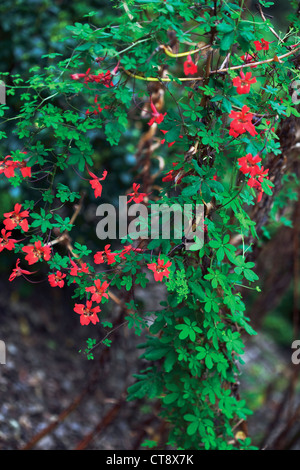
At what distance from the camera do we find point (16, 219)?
1.18 metres

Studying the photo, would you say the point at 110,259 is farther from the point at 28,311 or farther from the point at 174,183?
the point at 28,311

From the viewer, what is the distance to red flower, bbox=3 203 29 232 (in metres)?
1.15

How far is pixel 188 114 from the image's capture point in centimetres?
118

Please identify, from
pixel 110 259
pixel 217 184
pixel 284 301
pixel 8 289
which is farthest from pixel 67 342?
pixel 284 301

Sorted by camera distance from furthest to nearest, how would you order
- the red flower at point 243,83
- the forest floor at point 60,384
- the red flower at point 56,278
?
1. the forest floor at point 60,384
2. the red flower at point 56,278
3. the red flower at point 243,83

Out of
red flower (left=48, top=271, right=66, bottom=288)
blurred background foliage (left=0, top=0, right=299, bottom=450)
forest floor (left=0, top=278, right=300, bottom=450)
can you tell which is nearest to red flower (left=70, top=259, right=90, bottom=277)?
red flower (left=48, top=271, right=66, bottom=288)

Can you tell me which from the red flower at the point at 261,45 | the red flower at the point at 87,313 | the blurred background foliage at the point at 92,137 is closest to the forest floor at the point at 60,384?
the blurred background foliage at the point at 92,137

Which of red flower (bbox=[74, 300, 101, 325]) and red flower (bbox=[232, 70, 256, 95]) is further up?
red flower (bbox=[232, 70, 256, 95])

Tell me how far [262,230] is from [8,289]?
6.33ft

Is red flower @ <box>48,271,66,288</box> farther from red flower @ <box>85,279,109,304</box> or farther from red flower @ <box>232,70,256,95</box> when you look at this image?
red flower @ <box>232,70,256,95</box>

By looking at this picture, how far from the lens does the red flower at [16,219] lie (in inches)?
45.4

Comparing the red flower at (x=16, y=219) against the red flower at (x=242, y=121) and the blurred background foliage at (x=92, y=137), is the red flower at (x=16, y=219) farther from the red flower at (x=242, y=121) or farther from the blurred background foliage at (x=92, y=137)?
the blurred background foliage at (x=92, y=137)

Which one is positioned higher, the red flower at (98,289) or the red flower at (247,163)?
the red flower at (247,163)

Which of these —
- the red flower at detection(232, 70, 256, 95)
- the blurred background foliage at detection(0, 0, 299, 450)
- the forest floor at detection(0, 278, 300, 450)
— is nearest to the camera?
the red flower at detection(232, 70, 256, 95)
